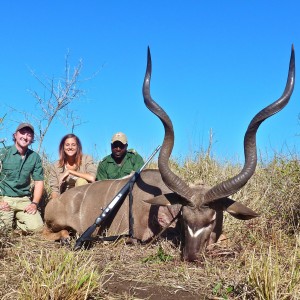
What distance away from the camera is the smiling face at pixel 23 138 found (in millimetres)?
5688

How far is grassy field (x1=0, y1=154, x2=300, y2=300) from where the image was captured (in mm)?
2689

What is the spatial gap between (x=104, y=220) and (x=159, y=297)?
219 cm

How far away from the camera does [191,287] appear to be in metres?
3.19

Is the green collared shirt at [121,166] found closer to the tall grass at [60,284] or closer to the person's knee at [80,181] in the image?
the person's knee at [80,181]

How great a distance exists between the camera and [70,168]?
640 centimetres

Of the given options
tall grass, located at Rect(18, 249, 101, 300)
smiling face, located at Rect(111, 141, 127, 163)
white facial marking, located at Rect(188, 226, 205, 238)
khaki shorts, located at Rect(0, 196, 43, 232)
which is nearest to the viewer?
tall grass, located at Rect(18, 249, 101, 300)

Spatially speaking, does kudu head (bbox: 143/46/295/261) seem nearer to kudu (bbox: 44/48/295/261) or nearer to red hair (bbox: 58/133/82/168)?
kudu (bbox: 44/48/295/261)

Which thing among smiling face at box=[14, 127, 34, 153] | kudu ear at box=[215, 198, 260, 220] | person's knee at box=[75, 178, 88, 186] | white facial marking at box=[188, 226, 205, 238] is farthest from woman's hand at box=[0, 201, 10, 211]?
kudu ear at box=[215, 198, 260, 220]

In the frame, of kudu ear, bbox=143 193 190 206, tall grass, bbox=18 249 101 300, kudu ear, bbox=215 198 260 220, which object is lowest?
tall grass, bbox=18 249 101 300

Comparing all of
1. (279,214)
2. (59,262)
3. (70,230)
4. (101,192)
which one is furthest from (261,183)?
(59,262)

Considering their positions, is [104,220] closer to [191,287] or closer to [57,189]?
[57,189]

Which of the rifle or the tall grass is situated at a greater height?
the rifle

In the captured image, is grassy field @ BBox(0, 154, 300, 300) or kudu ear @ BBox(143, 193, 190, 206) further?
kudu ear @ BBox(143, 193, 190, 206)

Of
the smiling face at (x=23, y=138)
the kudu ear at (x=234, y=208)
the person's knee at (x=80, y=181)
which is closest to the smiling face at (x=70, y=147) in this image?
the person's knee at (x=80, y=181)
